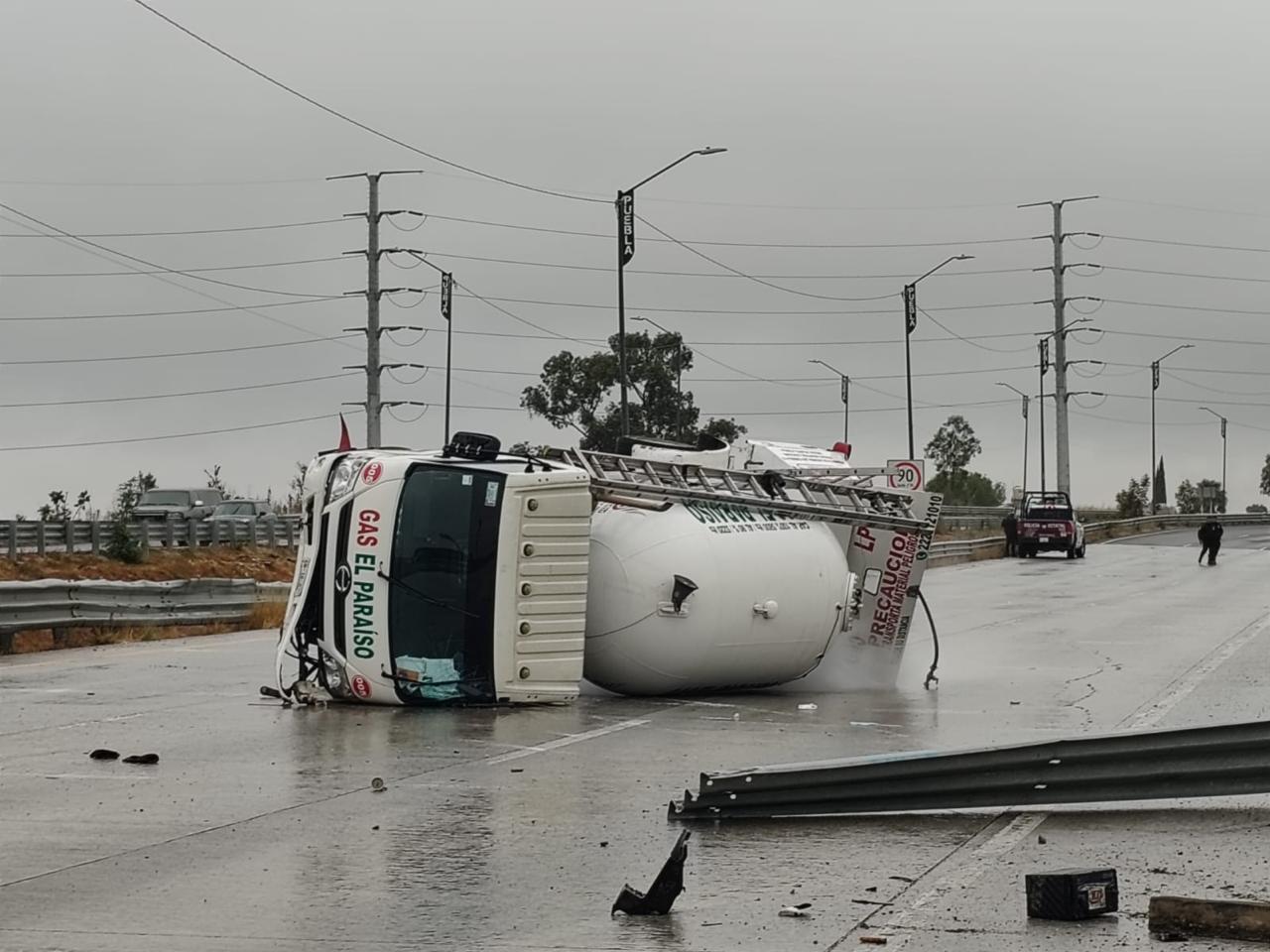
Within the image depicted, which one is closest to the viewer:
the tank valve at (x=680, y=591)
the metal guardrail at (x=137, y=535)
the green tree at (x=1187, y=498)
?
the tank valve at (x=680, y=591)

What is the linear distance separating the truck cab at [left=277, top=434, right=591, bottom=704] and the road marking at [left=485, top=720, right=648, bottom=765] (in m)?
1.13

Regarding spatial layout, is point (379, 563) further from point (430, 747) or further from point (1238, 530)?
point (1238, 530)

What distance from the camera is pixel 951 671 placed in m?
20.6

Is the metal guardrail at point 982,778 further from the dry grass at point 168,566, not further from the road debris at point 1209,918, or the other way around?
the dry grass at point 168,566

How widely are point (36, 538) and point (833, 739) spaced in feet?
120

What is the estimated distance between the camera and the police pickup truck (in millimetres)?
60344

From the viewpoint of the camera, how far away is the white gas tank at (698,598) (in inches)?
653

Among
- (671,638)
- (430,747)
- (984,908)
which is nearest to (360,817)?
(430,747)

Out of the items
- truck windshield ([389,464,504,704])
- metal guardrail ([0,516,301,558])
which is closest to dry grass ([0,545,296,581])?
metal guardrail ([0,516,301,558])

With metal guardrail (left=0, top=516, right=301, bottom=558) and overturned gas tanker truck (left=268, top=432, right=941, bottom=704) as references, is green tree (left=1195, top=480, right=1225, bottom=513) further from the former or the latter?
overturned gas tanker truck (left=268, top=432, right=941, bottom=704)

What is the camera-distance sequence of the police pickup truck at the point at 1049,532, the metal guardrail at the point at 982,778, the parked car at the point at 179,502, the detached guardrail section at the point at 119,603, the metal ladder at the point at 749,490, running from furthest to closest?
1. the parked car at the point at 179,502
2. the police pickup truck at the point at 1049,532
3. the detached guardrail section at the point at 119,603
4. the metal ladder at the point at 749,490
5. the metal guardrail at the point at 982,778

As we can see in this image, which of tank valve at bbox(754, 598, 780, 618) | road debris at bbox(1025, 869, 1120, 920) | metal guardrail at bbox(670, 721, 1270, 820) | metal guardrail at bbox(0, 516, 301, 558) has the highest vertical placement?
metal guardrail at bbox(0, 516, 301, 558)

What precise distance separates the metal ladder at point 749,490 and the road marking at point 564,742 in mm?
2362

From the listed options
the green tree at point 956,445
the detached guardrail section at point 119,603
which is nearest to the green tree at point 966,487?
the green tree at point 956,445
